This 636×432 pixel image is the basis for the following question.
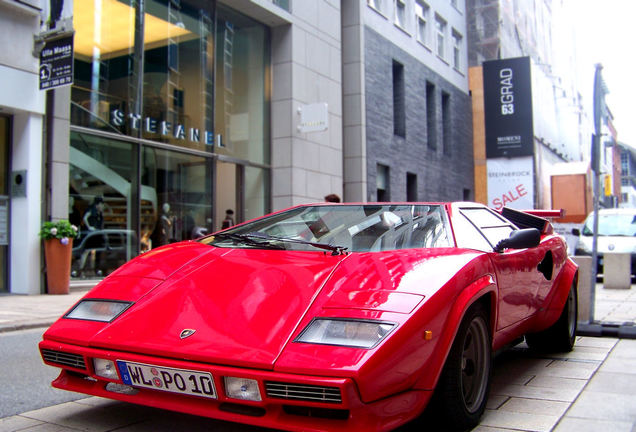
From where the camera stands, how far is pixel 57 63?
1019cm

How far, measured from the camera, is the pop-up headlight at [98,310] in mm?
2939

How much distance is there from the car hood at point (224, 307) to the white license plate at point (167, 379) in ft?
0.21

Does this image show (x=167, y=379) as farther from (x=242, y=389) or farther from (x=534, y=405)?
(x=534, y=405)

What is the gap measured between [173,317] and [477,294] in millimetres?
1425

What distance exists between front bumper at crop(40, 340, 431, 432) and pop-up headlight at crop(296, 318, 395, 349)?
19 cm

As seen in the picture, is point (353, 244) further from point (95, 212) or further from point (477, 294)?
point (95, 212)

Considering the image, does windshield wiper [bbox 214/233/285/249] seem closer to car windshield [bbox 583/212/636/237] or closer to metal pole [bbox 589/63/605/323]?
metal pole [bbox 589/63/605/323]

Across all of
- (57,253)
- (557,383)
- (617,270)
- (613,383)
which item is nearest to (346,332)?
(557,383)

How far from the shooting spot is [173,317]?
2787mm

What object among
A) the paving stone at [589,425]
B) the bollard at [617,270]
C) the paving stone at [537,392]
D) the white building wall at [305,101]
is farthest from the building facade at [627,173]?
the paving stone at [589,425]

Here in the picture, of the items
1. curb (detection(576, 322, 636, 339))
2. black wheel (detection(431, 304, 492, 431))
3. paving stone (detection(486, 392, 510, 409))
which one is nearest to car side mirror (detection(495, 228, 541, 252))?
black wheel (detection(431, 304, 492, 431))

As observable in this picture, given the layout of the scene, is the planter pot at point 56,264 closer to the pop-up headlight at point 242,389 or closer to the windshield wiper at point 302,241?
the windshield wiper at point 302,241

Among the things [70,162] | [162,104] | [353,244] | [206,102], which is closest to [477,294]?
[353,244]

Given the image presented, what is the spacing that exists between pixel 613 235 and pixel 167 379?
1320cm
